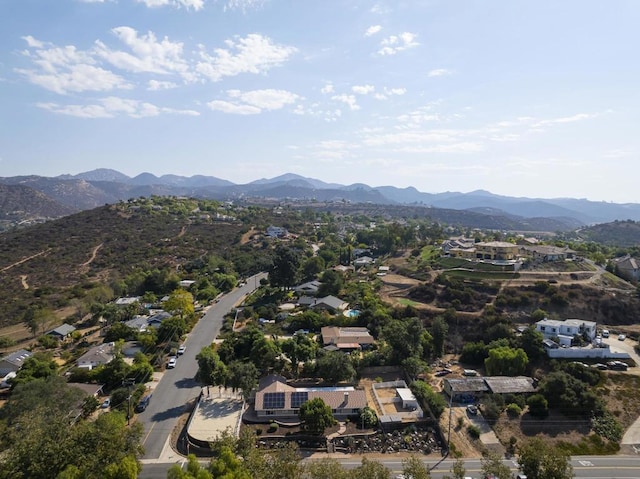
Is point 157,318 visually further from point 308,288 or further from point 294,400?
point 294,400

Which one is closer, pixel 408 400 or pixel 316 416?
pixel 316 416

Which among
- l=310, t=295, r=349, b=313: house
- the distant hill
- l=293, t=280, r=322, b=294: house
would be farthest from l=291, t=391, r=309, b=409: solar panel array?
the distant hill

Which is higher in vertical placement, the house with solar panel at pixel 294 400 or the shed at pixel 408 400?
the house with solar panel at pixel 294 400

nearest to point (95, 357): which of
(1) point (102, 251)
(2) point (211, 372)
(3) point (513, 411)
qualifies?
(2) point (211, 372)

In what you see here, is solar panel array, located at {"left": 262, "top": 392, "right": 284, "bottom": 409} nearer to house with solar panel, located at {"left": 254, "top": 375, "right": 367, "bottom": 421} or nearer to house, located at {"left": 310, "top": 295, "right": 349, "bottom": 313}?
house with solar panel, located at {"left": 254, "top": 375, "right": 367, "bottom": 421}

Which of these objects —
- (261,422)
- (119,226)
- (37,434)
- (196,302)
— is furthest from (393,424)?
(119,226)

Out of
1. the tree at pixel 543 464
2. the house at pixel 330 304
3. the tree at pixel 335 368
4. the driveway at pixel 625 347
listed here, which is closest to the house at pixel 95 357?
the tree at pixel 335 368

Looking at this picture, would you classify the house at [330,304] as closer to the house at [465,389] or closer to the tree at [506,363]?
the house at [465,389]
